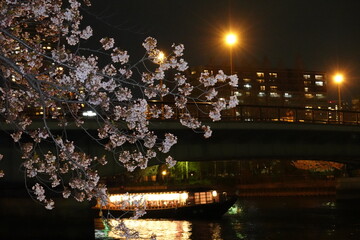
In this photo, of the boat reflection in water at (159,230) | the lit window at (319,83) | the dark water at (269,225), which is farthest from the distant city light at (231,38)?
the lit window at (319,83)

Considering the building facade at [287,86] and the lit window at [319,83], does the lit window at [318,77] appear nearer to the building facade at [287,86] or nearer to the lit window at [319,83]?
the building facade at [287,86]

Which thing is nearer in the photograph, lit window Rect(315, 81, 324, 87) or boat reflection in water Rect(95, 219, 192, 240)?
boat reflection in water Rect(95, 219, 192, 240)

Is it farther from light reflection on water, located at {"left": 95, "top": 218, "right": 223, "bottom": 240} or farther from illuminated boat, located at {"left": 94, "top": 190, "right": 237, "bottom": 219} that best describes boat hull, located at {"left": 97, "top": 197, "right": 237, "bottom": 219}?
light reflection on water, located at {"left": 95, "top": 218, "right": 223, "bottom": 240}

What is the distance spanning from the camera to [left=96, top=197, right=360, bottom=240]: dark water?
36.7 m

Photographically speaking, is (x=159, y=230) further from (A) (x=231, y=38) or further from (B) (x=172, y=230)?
(A) (x=231, y=38)

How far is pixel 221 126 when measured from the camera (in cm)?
3553

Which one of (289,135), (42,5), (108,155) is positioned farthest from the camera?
(289,135)

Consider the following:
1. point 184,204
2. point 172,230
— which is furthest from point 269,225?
point 184,204

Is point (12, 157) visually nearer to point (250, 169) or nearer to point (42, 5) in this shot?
point (42, 5)

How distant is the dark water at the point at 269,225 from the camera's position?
36.7m

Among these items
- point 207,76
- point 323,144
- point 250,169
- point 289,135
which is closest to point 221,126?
point 289,135

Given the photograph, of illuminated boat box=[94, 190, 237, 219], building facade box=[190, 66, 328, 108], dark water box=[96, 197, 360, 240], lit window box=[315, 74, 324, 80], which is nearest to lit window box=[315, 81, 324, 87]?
building facade box=[190, 66, 328, 108]

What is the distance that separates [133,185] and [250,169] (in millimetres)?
23444

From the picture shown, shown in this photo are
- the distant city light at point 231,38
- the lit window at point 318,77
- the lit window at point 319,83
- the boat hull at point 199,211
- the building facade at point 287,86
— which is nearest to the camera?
the distant city light at point 231,38
